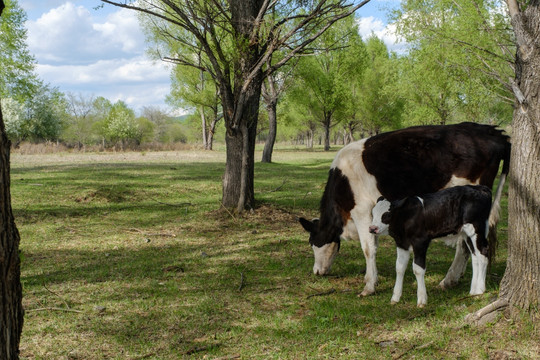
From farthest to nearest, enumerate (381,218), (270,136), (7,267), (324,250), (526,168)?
(270,136)
(324,250)
(381,218)
(526,168)
(7,267)

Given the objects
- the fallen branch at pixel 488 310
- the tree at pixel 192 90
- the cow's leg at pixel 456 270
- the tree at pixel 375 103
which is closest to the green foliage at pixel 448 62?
the cow's leg at pixel 456 270

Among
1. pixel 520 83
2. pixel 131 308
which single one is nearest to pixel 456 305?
pixel 520 83

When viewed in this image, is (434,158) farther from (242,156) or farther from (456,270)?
(242,156)

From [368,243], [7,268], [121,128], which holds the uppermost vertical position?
[121,128]

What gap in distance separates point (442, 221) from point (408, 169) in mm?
991

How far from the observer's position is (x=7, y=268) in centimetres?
275

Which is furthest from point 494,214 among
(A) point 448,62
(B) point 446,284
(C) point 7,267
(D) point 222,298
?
(A) point 448,62

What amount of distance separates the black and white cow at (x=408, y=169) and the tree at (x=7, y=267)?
14.8 feet

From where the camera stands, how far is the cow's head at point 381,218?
5559mm

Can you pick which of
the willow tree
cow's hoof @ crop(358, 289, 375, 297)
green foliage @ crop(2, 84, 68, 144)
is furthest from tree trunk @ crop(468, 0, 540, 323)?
green foliage @ crop(2, 84, 68, 144)

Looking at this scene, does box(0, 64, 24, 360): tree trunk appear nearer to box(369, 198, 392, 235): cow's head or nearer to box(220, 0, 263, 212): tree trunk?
box(369, 198, 392, 235): cow's head

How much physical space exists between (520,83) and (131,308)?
17.4ft

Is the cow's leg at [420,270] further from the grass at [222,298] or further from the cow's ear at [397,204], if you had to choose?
the cow's ear at [397,204]

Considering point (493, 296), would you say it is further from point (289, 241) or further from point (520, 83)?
point (289, 241)
